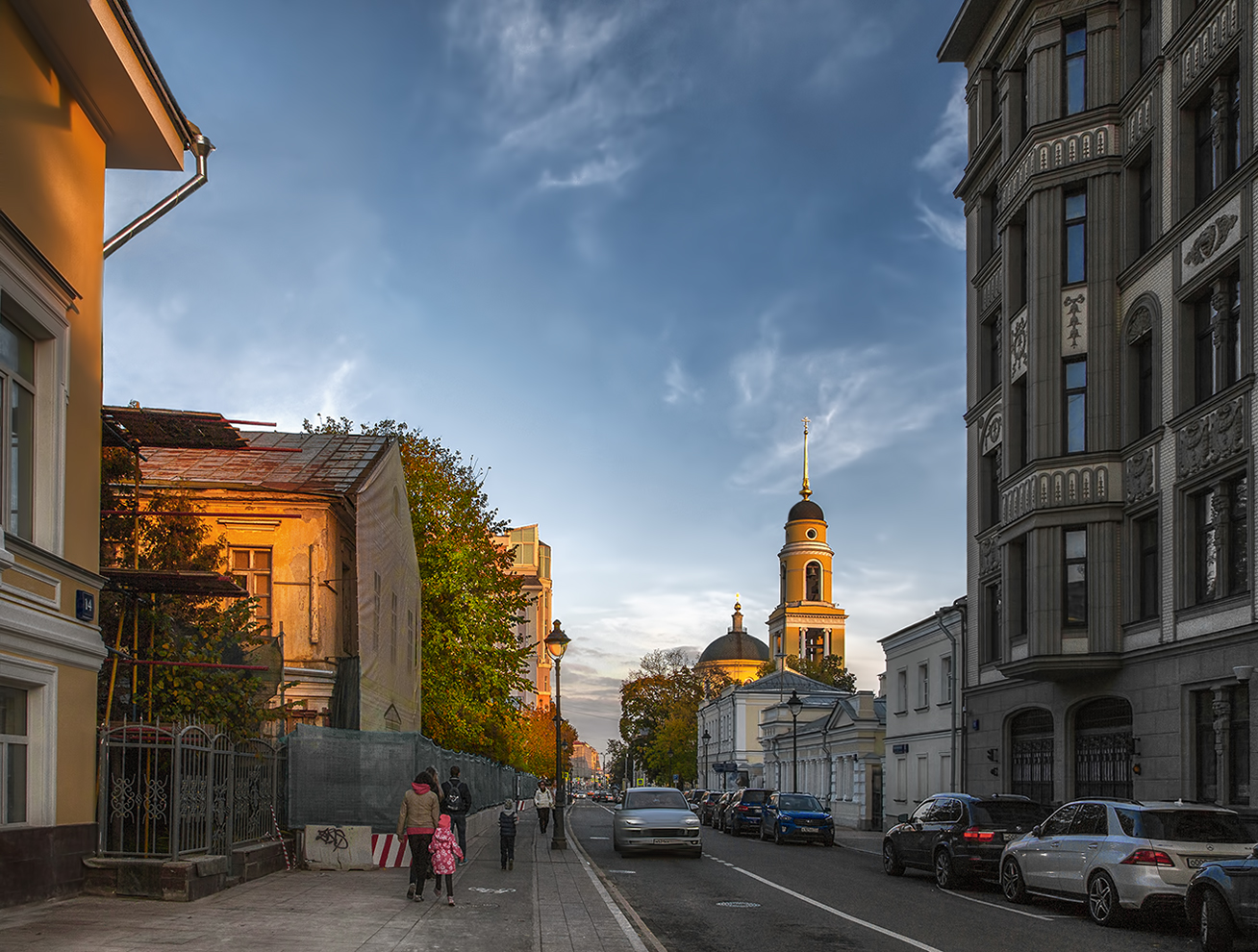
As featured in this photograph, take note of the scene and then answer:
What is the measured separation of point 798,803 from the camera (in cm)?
3672

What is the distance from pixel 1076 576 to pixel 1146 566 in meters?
1.85

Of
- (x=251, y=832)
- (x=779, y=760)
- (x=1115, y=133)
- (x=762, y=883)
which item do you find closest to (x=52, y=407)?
(x=251, y=832)

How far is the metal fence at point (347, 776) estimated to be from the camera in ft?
70.1

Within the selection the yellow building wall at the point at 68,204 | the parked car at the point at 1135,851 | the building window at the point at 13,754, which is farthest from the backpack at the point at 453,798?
the parked car at the point at 1135,851

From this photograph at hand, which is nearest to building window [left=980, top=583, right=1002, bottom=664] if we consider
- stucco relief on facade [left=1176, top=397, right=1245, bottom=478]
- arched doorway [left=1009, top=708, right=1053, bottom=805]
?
arched doorway [left=1009, top=708, right=1053, bottom=805]

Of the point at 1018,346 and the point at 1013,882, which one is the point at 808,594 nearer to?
the point at 1018,346

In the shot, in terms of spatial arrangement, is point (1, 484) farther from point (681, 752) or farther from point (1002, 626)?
point (681, 752)

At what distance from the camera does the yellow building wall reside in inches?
517

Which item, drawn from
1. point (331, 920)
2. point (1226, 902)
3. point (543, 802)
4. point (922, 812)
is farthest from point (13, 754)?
point (543, 802)

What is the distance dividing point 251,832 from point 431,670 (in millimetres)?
21433

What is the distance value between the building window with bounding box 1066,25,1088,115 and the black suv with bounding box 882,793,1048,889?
1507 cm

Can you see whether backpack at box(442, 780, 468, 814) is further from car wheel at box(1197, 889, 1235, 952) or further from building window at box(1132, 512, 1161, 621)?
building window at box(1132, 512, 1161, 621)

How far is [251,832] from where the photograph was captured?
1881 cm

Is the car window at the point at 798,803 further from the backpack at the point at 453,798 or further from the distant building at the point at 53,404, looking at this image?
the distant building at the point at 53,404
